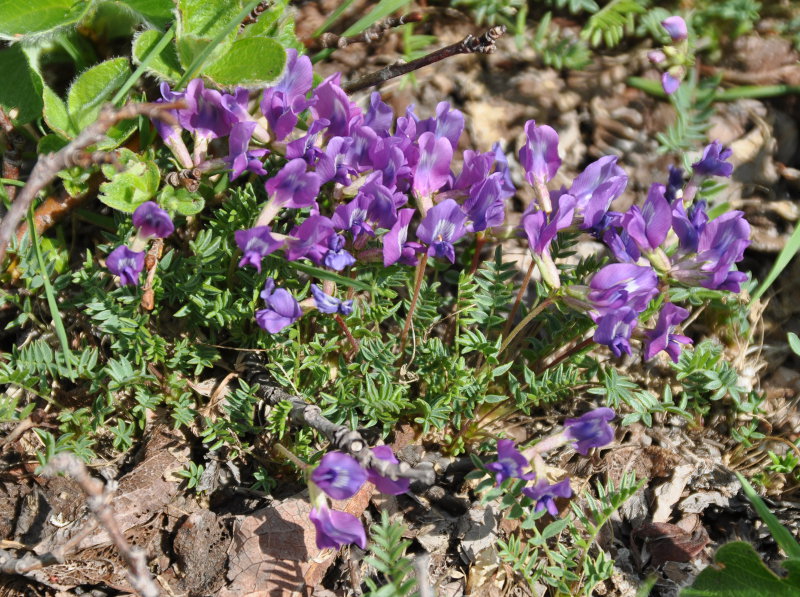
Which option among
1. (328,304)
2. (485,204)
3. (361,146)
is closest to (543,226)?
(485,204)

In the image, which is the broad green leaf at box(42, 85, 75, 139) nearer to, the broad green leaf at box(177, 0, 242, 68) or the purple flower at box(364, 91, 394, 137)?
the broad green leaf at box(177, 0, 242, 68)

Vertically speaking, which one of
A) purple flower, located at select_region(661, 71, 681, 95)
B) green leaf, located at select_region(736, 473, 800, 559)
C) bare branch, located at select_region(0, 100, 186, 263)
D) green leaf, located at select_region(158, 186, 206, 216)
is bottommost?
green leaf, located at select_region(736, 473, 800, 559)

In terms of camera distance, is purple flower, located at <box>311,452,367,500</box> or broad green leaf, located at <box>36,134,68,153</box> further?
broad green leaf, located at <box>36,134,68,153</box>

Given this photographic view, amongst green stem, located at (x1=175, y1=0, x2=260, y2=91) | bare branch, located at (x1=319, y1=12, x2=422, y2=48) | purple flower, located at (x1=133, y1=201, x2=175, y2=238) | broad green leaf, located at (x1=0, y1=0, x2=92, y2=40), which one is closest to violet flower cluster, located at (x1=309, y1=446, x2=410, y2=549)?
purple flower, located at (x1=133, y1=201, x2=175, y2=238)

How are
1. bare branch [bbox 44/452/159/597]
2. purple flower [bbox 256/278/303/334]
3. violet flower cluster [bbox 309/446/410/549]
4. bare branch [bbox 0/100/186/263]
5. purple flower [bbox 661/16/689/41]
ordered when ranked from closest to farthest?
bare branch [bbox 44/452/159/597] < bare branch [bbox 0/100/186/263] < violet flower cluster [bbox 309/446/410/549] < purple flower [bbox 256/278/303/334] < purple flower [bbox 661/16/689/41]

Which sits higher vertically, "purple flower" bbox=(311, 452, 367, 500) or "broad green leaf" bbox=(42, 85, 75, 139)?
"broad green leaf" bbox=(42, 85, 75, 139)

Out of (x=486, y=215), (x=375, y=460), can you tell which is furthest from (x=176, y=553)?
(x=486, y=215)

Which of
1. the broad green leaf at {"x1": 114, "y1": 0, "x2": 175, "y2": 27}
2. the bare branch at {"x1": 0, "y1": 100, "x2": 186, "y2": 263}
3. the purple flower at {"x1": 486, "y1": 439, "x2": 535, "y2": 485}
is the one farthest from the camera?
the broad green leaf at {"x1": 114, "y1": 0, "x2": 175, "y2": 27}
